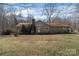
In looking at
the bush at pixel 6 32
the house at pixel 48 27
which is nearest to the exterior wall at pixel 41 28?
the house at pixel 48 27

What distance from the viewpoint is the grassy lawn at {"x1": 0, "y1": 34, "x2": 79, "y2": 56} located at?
1.24 metres

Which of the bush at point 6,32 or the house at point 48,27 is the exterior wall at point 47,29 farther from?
the bush at point 6,32

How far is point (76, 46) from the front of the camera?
124 centimetres

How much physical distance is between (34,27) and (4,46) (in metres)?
0.27

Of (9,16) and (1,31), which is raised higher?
(9,16)

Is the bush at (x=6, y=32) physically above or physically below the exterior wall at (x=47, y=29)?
below

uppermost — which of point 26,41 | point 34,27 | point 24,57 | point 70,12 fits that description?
point 70,12

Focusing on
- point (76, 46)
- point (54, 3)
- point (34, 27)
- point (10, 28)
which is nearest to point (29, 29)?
point (34, 27)

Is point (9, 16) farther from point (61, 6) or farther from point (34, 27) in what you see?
point (61, 6)

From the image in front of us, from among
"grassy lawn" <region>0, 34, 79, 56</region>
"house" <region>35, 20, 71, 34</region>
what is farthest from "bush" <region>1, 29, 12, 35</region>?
"house" <region>35, 20, 71, 34</region>

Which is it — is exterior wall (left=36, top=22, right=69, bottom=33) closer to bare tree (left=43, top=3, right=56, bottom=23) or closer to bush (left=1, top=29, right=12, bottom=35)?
bare tree (left=43, top=3, right=56, bottom=23)

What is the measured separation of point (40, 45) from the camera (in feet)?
4.09

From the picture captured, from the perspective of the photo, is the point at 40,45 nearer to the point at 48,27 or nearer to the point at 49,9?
the point at 48,27

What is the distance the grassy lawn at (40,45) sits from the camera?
1.24 meters
